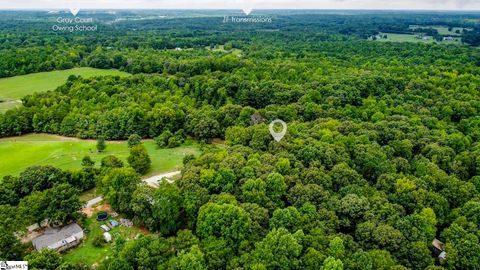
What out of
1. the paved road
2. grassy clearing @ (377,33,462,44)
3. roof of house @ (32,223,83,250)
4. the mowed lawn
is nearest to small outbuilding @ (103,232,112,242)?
roof of house @ (32,223,83,250)

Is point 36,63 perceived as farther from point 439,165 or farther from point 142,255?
point 439,165

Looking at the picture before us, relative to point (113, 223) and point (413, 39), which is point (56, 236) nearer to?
point (113, 223)

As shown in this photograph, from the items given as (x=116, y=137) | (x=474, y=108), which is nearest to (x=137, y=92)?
(x=116, y=137)

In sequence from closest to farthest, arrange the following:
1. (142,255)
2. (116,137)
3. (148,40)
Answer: (142,255) < (116,137) < (148,40)

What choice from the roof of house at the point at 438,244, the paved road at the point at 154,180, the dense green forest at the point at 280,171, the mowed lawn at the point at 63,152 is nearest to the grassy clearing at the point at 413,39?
the dense green forest at the point at 280,171

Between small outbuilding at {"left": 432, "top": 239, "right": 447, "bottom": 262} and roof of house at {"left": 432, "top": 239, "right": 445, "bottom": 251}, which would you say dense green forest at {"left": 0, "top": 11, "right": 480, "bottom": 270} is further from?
roof of house at {"left": 432, "top": 239, "right": 445, "bottom": 251}

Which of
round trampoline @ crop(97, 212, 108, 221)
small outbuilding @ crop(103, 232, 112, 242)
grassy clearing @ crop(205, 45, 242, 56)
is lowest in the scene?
small outbuilding @ crop(103, 232, 112, 242)
